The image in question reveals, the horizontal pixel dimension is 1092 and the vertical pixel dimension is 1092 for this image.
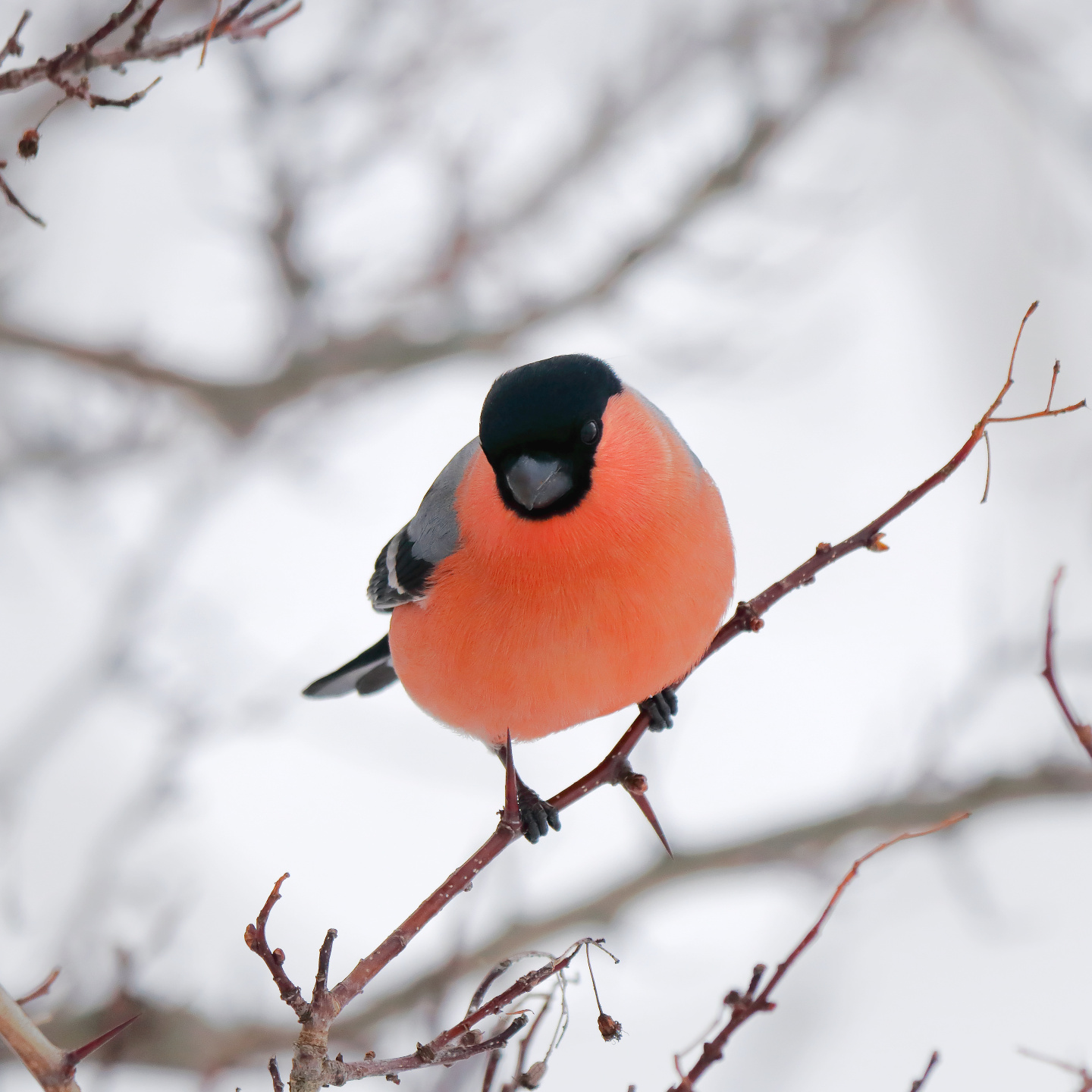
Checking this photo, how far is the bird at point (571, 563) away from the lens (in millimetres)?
2227

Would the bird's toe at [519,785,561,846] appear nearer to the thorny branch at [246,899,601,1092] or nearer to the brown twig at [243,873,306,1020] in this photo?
the thorny branch at [246,899,601,1092]

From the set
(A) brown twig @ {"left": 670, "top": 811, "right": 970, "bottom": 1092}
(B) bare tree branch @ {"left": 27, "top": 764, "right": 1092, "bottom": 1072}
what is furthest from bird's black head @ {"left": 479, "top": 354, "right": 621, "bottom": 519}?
(B) bare tree branch @ {"left": 27, "top": 764, "right": 1092, "bottom": 1072}

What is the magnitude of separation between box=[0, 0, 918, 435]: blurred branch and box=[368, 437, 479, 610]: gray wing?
8.41 ft

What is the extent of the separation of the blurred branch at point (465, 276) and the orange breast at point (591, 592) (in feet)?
10.3

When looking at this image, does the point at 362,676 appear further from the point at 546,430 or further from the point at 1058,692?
the point at 1058,692

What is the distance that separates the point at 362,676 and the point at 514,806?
199cm

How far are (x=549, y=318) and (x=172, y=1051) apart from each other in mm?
4104

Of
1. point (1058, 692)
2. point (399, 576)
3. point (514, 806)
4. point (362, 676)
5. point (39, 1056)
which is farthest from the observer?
point (362, 676)

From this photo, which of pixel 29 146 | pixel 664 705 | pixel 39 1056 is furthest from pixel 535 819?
pixel 29 146

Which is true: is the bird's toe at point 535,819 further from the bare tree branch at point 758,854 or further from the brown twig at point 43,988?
the bare tree branch at point 758,854

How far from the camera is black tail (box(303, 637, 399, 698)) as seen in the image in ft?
11.5

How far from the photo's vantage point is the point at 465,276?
244 inches

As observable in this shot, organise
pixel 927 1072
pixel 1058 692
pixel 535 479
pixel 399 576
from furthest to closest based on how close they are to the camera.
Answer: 1. pixel 399 576
2. pixel 535 479
3. pixel 1058 692
4. pixel 927 1072

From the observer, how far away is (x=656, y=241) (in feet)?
20.0
